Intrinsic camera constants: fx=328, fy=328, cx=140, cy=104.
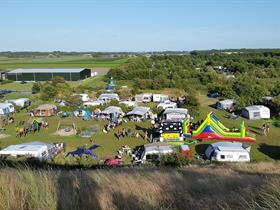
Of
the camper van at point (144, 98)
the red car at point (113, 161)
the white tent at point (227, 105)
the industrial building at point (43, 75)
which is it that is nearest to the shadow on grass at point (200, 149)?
the red car at point (113, 161)

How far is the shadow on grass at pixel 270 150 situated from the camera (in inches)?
595

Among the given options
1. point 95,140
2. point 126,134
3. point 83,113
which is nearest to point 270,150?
point 126,134

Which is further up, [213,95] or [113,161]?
[213,95]

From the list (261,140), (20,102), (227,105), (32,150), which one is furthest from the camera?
(20,102)

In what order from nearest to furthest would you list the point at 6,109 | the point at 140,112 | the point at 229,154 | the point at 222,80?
the point at 229,154 → the point at 140,112 → the point at 6,109 → the point at 222,80

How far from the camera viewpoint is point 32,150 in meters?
13.4

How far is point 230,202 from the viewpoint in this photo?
3.25 m

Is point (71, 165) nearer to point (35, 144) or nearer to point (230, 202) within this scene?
point (35, 144)

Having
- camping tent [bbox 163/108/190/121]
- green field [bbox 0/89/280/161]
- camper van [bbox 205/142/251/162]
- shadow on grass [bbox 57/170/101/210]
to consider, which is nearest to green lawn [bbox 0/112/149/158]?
green field [bbox 0/89/280/161]

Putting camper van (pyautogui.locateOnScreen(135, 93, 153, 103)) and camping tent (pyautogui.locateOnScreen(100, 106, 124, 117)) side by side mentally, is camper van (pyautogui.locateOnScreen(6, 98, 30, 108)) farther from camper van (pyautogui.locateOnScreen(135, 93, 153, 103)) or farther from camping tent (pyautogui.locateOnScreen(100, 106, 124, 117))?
camper van (pyautogui.locateOnScreen(135, 93, 153, 103))

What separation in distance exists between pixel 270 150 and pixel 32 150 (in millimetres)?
11116

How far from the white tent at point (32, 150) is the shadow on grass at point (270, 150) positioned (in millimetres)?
9944

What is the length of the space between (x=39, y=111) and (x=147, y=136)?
34.1ft

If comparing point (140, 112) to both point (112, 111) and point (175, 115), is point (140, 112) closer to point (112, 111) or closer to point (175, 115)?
point (112, 111)
